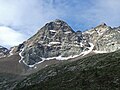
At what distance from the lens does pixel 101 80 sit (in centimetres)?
18675

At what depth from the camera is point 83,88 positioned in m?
177

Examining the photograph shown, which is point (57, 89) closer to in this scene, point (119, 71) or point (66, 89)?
point (66, 89)

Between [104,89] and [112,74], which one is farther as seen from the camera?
[112,74]

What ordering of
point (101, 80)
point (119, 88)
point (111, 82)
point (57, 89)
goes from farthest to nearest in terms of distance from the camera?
1. point (57, 89)
2. point (101, 80)
3. point (111, 82)
4. point (119, 88)

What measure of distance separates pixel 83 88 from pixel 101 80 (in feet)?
49.4

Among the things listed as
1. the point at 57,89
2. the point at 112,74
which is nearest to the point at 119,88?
the point at 112,74

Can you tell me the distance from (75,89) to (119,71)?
32.1 m

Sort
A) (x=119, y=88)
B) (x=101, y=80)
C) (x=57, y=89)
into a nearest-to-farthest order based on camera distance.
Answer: (x=119, y=88) → (x=101, y=80) → (x=57, y=89)

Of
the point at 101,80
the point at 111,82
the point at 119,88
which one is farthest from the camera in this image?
the point at 101,80

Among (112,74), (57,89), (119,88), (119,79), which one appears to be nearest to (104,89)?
(119,88)

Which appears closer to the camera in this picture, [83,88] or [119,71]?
[83,88]

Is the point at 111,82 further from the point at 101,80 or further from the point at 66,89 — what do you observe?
the point at 66,89

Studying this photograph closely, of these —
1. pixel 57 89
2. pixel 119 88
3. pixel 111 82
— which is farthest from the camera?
pixel 57 89

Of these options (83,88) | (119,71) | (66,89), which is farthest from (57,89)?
(119,71)
